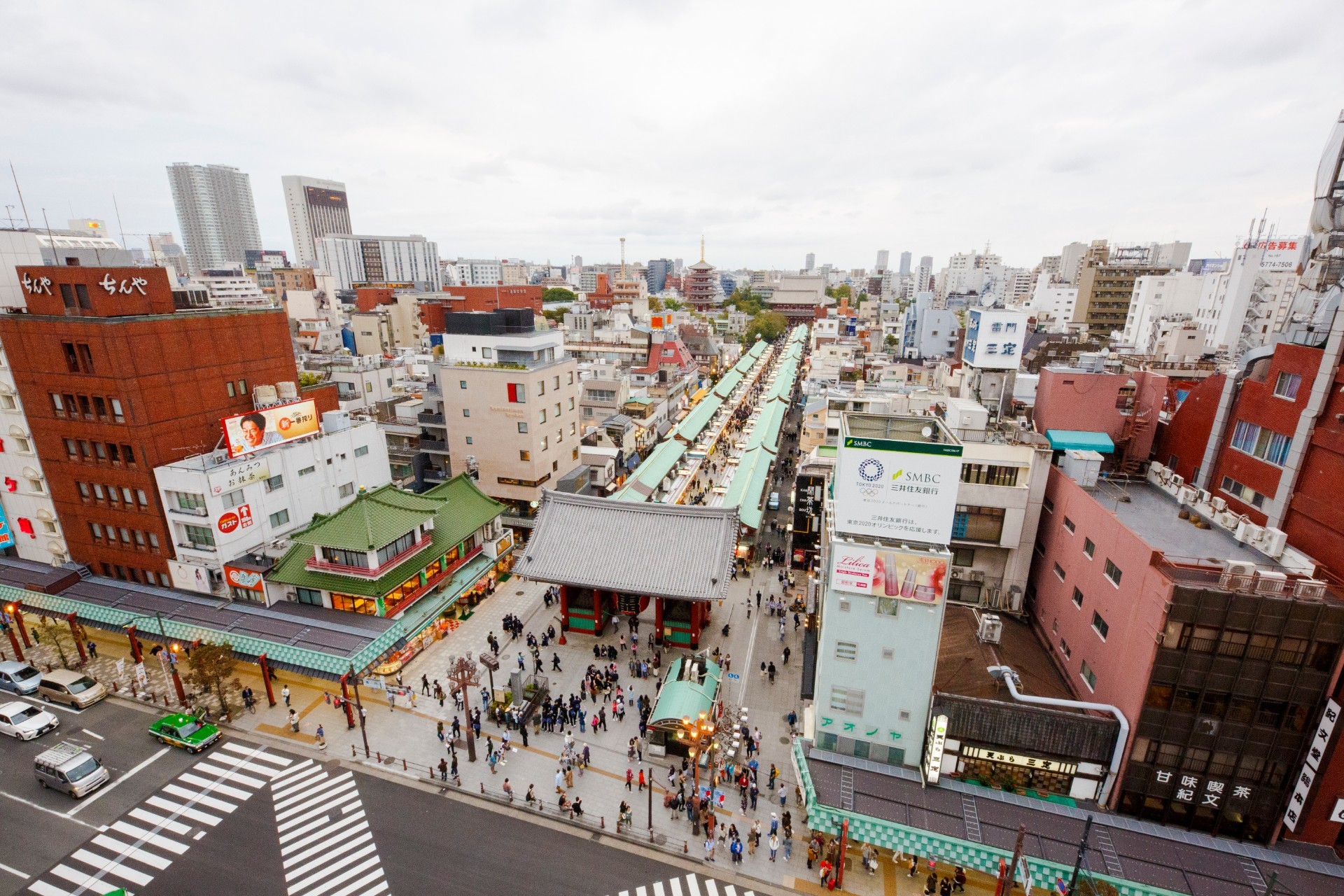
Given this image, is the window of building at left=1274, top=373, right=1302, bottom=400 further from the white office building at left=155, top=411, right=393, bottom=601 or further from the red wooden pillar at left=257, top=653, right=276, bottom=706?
the white office building at left=155, top=411, right=393, bottom=601

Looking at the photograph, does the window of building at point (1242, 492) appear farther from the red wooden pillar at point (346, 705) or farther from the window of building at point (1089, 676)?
the red wooden pillar at point (346, 705)

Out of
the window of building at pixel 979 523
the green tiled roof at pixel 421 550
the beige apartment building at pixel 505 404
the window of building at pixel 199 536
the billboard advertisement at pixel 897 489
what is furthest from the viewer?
the beige apartment building at pixel 505 404

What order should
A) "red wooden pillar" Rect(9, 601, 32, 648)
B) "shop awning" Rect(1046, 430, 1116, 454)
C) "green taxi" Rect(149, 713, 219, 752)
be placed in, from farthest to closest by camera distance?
"red wooden pillar" Rect(9, 601, 32, 648) → "shop awning" Rect(1046, 430, 1116, 454) → "green taxi" Rect(149, 713, 219, 752)

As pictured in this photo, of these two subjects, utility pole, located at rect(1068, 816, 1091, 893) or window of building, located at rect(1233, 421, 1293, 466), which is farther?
window of building, located at rect(1233, 421, 1293, 466)

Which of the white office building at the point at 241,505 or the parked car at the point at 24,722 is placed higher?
the white office building at the point at 241,505

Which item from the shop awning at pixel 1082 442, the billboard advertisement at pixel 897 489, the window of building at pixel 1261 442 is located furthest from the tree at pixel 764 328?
the billboard advertisement at pixel 897 489

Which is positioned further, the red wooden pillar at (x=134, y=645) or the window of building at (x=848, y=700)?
the red wooden pillar at (x=134, y=645)

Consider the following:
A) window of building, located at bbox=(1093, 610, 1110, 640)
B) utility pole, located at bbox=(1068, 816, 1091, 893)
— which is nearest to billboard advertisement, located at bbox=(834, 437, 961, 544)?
window of building, located at bbox=(1093, 610, 1110, 640)
